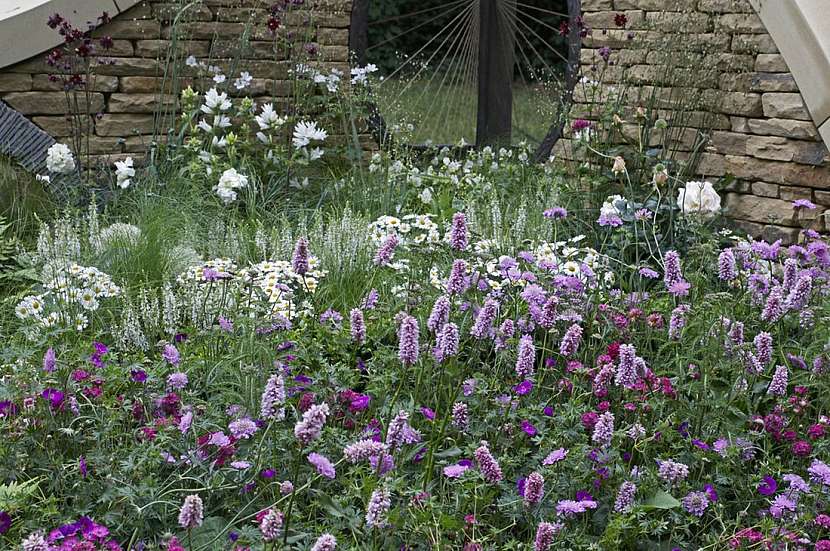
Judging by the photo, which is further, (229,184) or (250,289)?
(229,184)

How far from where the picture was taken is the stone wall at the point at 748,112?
181 inches

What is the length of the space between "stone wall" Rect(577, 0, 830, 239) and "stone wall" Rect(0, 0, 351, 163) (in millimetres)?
1856

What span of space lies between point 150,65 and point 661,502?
399 cm

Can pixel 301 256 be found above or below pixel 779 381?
above

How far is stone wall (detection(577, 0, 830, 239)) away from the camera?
4.59 m

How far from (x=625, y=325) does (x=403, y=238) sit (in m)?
1.20

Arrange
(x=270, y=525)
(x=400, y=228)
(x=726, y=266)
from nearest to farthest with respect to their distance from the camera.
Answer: (x=270, y=525), (x=726, y=266), (x=400, y=228)

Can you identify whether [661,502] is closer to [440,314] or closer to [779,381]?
[779,381]

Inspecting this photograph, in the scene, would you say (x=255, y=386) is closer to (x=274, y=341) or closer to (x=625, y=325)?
(x=274, y=341)

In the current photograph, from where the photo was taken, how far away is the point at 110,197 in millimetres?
4863

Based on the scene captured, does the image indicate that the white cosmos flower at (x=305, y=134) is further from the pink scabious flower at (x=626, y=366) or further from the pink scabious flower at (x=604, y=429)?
the pink scabious flower at (x=604, y=429)

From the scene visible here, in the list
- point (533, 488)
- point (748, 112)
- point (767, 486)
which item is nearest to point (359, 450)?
point (533, 488)

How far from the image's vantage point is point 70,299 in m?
3.06

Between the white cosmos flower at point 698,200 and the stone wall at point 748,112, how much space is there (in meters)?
0.32
